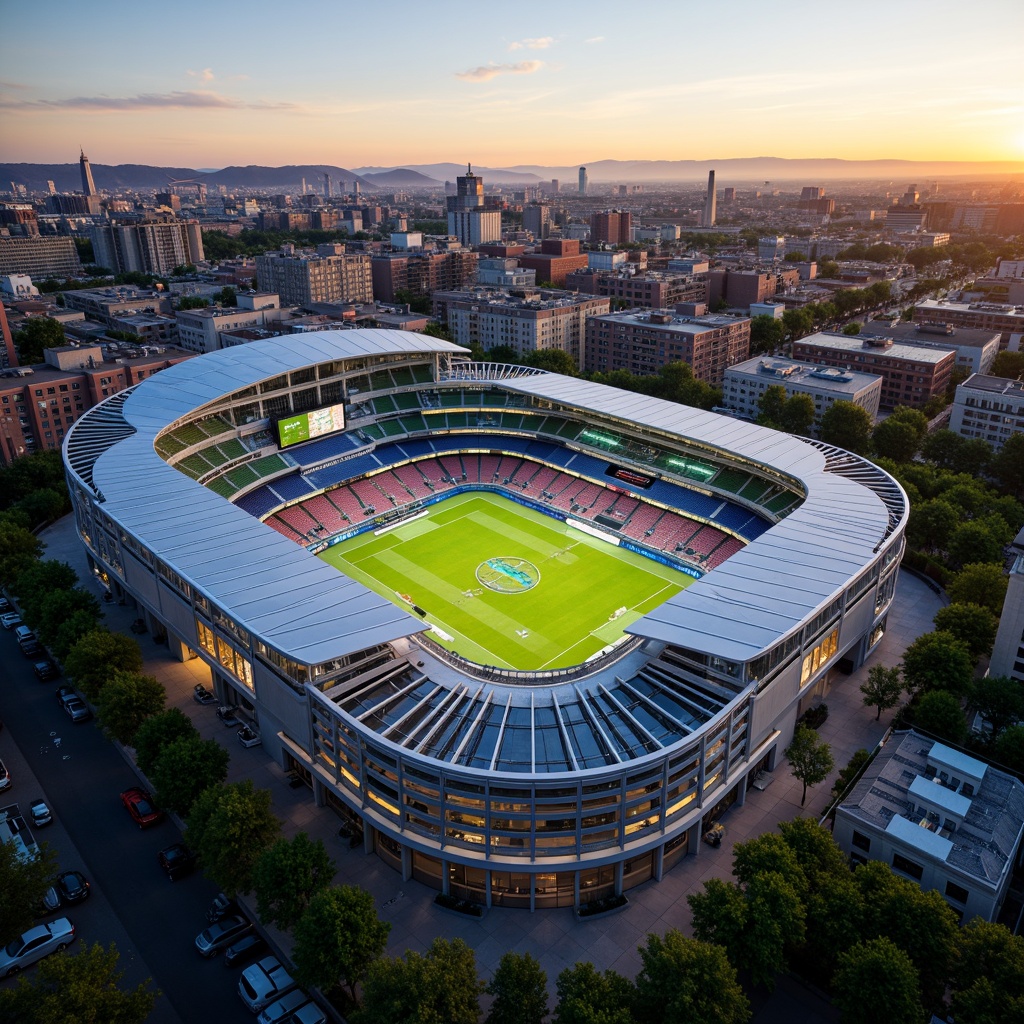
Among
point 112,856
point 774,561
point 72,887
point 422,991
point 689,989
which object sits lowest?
point 112,856

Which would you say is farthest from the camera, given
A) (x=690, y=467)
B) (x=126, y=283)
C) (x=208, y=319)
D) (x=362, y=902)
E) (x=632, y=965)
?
(x=126, y=283)

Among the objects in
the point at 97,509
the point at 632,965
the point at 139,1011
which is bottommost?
the point at 632,965

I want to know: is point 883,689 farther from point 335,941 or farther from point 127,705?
point 127,705

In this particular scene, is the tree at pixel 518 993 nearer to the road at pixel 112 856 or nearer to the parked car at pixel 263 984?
the parked car at pixel 263 984

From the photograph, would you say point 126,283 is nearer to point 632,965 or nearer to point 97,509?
point 97,509

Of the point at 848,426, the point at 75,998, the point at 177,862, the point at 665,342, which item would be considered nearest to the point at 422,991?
the point at 75,998

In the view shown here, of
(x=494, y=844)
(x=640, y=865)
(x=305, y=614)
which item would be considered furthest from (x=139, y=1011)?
(x=640, y=865)

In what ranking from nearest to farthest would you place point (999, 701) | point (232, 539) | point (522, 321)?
point (999, 701) → point (232, 539) → point (522, 321)

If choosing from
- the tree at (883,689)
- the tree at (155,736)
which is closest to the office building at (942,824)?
the tree at (883,689)
